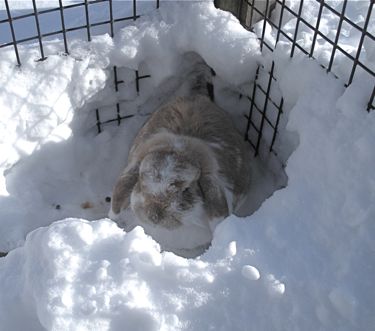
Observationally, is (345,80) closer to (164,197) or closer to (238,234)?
(238,234)

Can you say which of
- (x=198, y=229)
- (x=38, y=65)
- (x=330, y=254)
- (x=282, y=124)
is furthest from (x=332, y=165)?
(x=38, y=65)

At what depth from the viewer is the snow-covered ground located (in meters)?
1.58

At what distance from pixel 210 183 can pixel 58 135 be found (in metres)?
1.04

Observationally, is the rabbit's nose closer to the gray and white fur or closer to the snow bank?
the gray and white fur

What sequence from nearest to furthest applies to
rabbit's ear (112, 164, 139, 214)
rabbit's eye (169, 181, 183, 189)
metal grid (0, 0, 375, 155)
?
rabbit's eye (169, 181, 183, 189) → metal grid (0, 0, 375, 155) → rabbit's ear (112, 164, 139, 214)

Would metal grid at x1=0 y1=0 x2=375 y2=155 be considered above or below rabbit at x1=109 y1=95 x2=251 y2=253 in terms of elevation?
above

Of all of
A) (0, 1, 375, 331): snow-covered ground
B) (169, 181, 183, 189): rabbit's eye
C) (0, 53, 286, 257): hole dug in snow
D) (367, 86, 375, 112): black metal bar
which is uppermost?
(367, 86, 375, 112): black metal bar

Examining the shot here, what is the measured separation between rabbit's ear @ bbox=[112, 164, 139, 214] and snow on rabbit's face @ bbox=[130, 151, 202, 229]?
0.10 metres

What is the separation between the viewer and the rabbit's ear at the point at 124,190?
2.94 meters

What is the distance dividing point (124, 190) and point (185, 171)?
0.45 m

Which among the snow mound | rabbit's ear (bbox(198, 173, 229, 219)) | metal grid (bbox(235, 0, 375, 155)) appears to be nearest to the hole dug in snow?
rabbit's ear (bbox(198, 173, 229, 219))

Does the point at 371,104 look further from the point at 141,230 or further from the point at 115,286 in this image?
the point at 115,286

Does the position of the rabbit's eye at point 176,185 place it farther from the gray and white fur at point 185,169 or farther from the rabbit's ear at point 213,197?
the rabbit's ear at point 213,197

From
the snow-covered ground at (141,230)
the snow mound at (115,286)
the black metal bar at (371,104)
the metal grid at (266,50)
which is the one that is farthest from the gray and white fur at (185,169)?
the black metal bar at (371,104)
